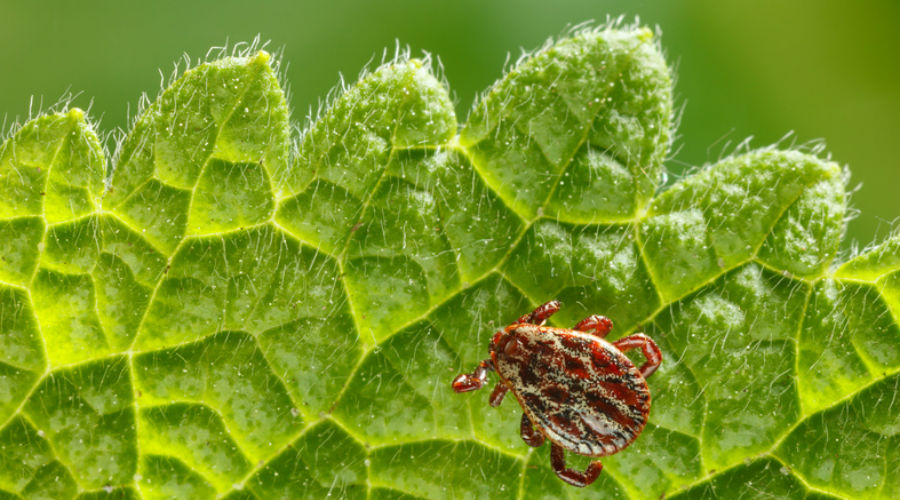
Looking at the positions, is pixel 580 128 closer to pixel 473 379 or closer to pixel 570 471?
pixel 473 379

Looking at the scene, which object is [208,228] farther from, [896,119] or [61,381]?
[896,119]

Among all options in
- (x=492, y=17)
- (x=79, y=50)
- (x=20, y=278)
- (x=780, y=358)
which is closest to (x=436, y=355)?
(x=780, y=358)

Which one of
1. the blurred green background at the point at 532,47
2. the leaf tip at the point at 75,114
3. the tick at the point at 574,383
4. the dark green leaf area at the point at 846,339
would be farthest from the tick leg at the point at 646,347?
the leaf tip at the point at 75,114

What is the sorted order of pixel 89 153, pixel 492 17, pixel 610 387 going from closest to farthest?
pixel 89 153 < pixel 610 387 < pixel 492 17

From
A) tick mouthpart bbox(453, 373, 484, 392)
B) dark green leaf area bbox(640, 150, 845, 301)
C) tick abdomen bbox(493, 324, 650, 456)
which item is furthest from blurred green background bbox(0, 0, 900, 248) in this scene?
tick mouthpart bbox(453, 373, 484, 392)

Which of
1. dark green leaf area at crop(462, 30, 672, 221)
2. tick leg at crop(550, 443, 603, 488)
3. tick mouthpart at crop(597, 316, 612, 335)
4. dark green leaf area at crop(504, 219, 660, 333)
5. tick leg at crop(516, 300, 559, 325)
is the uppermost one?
dark green leaf area at crop(462, 30, 672, 221)

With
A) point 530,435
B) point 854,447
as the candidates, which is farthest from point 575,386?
point 854,447

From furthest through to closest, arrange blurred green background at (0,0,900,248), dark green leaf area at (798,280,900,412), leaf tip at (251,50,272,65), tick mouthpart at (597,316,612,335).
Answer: blurred green background at (0,0,900,248)
tick mouthpart at (597,316,612,335)
dark green leaf area at (798,280,900,412)
leaf tip at (251,50,272,65)

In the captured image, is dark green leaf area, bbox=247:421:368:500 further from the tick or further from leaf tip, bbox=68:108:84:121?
leaf tip, bbox=68:108:84:121
